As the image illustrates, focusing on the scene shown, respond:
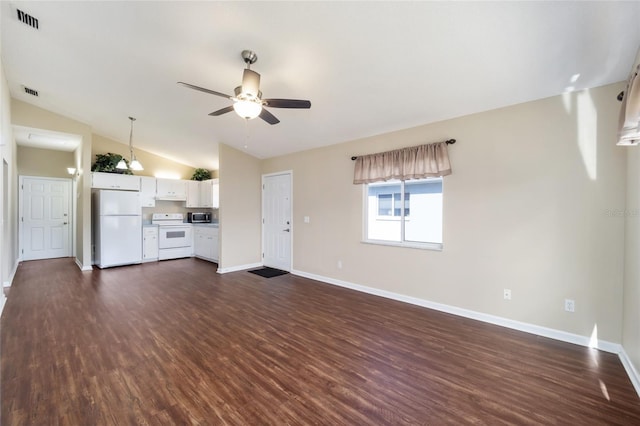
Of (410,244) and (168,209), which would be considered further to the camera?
(168,209)

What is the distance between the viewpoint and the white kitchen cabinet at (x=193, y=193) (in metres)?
7.50

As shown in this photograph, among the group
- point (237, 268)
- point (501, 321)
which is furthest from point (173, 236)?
point (501, 321)

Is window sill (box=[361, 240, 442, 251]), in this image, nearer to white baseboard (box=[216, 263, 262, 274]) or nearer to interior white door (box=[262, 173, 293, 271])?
interior white door (box=[262, 173, 293, 271])

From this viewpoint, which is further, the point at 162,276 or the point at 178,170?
the point at 178,170

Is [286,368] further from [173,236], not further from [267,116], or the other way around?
[173,236]

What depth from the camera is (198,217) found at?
7.60 metres

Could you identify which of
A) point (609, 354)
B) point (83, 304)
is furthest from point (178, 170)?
point (609, 354)

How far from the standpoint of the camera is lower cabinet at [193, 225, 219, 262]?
6.59m

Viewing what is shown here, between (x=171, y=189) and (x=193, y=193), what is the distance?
574 mm

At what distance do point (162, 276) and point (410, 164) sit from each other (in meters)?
5.13

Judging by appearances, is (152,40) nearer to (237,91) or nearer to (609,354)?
(237,91)

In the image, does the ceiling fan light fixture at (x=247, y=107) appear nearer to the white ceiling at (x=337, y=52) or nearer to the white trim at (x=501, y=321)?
the white ceiling at (x=337, y=52)

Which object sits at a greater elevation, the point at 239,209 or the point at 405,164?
the point at 405,164

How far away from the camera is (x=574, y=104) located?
2688 mm
